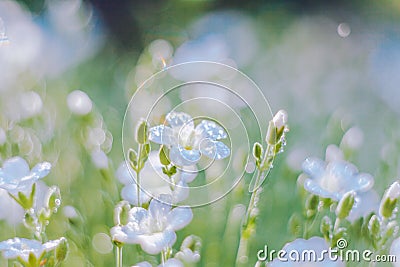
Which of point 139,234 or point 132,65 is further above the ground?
point 132,65

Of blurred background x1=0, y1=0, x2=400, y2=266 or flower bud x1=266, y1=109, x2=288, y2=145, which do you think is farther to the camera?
blurred background x1=0, y1=0, x2=400, y2=266

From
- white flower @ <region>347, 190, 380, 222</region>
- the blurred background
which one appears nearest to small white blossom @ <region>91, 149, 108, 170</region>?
the blurred background

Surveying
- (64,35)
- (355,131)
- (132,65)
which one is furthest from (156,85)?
(355,131)

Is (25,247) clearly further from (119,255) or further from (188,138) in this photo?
(188,138)

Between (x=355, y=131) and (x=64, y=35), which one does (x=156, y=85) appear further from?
(x=355, y=131)

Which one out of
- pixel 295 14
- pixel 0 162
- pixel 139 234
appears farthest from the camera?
pixel 295 14

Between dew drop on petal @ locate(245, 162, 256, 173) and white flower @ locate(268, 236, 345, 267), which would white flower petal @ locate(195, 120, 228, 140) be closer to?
dew drop on petal @ locate(245, 162, 256, 173)

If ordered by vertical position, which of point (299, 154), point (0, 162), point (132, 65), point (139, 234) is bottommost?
point (139, 234)
